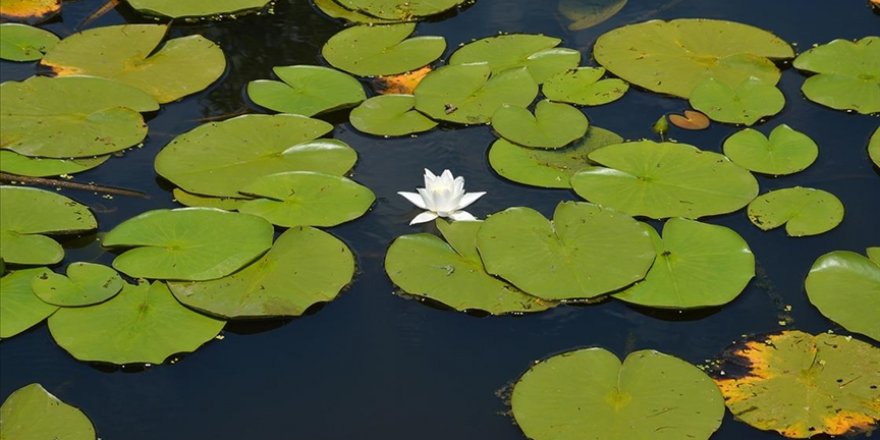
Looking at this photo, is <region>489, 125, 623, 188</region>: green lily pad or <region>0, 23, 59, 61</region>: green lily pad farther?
<region>0, 23, 59, 61</region>: green lily pad

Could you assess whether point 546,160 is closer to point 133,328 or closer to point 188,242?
point 188,242

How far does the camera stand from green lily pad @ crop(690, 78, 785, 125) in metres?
4.59

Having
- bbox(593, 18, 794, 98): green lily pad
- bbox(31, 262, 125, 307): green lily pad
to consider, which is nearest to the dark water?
bbox(31, 262, 125, 307): green lily pad

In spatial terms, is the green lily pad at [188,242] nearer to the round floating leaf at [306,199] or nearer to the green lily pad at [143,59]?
the round floating leaf at [306,199]

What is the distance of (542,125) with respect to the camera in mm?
4508

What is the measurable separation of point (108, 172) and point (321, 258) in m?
1.30

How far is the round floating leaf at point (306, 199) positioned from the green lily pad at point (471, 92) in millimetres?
696

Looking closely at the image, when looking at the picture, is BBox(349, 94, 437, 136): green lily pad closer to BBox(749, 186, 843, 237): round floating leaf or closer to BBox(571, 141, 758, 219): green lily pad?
BBox(571, 141, 758, 219): green lily pad

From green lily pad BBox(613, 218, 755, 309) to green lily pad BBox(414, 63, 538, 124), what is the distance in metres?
1.15

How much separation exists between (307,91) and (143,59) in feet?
3.26

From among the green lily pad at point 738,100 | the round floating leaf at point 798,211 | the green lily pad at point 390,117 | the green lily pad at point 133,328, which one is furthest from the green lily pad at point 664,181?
the green lily pad at point 133,328

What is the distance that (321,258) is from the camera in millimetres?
3842

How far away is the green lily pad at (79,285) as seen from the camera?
3691mm

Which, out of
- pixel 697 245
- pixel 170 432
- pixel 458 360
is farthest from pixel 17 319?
pixel 697 245
